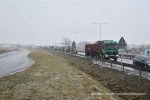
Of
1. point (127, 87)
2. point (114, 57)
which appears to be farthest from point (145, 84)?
point (114, 57)

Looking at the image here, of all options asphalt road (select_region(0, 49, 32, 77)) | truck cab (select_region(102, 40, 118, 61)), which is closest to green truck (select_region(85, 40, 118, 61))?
truck cab (select_region(102, 40, 118, 61))

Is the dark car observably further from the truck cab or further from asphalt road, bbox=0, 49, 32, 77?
the truck cab

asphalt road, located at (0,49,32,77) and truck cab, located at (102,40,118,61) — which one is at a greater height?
truck cab, located at (102,40,118,61)

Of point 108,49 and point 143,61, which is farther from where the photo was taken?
point 108,49

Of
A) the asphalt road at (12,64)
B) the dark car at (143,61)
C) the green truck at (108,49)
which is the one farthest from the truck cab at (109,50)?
the dark car at (143,61)

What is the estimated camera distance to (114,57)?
5209cm

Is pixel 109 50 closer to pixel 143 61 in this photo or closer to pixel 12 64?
pixel 12 64

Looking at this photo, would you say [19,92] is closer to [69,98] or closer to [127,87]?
[69,98]

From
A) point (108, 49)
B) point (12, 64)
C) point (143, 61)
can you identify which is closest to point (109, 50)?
point (108, 49)

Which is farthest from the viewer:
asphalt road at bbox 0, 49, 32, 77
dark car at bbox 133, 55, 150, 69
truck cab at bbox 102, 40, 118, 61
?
truck cab at bbox 102, 40, 118, 61

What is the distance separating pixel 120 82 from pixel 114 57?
29.0 meters

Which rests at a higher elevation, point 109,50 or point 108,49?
point 108,49

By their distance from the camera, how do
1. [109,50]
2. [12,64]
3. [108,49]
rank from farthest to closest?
[108,49], [109,50], [12,64]

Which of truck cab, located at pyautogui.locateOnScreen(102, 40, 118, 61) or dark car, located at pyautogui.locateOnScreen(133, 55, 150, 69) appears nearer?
dark car, located at pyautogui.locateOnScreen(133, 55, 150, 69)
